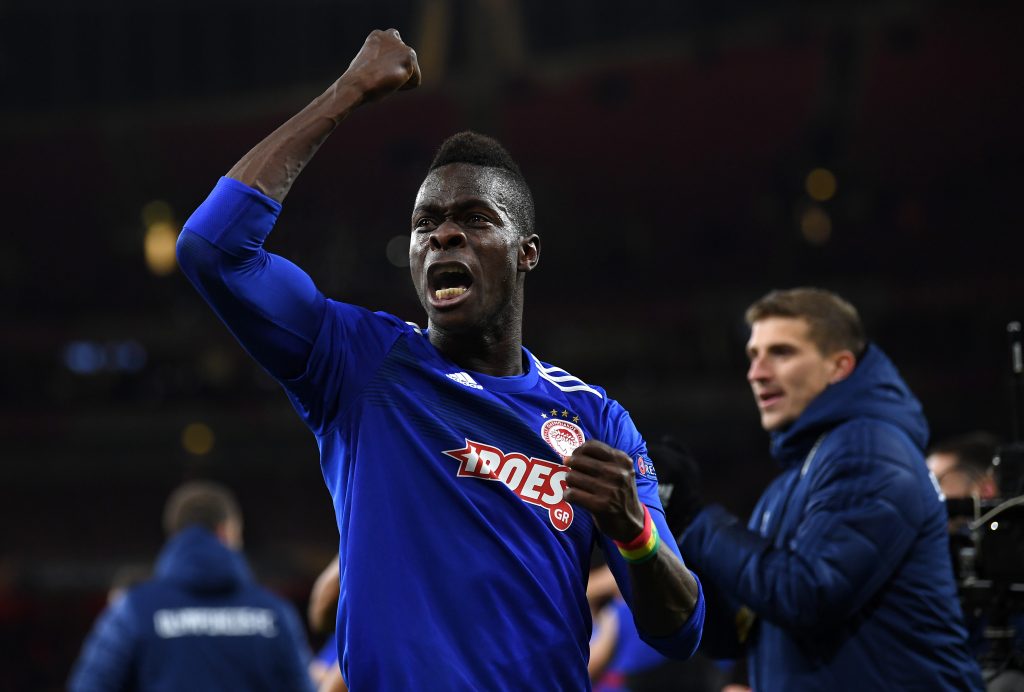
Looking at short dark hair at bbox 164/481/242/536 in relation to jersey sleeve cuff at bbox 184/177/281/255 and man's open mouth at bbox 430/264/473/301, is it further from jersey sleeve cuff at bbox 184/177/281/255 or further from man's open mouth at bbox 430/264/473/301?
jersey sleeve cuff at bbox 184/177/281/255

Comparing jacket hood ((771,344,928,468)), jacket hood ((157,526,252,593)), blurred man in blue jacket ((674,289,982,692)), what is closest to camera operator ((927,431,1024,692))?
blurred man in blue jacket ((674,289,982,692))

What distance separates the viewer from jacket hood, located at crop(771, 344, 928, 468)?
3.35 m

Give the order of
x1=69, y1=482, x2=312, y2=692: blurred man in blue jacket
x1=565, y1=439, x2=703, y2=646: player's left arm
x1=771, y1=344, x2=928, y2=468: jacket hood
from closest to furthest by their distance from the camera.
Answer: x1=565, y1=439, x2=703, y2=646: player's left arm
x1=771, y1=344, x2=928, y2=468: jacket hood
x1=69, y1=482, x2=312, y2=692: blurred man in blue jacket

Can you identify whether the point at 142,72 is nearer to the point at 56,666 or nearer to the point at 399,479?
the point at 56,666

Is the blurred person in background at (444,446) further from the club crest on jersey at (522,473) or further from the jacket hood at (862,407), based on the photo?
the jacket hood at (862,407)

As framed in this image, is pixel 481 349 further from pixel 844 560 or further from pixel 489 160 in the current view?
pixel 844 560

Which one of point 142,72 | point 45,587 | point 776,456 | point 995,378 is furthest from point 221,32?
point 776,456

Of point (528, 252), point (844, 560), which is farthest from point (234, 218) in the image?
point (844, 560)

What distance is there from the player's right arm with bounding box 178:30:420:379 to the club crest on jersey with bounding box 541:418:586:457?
508 mm

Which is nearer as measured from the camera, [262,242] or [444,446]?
[262,242]

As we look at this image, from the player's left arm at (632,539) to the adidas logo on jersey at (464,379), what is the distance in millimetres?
334

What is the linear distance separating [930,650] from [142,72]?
2052cm

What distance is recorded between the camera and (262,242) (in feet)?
6.93

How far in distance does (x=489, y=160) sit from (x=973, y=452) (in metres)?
3.10
